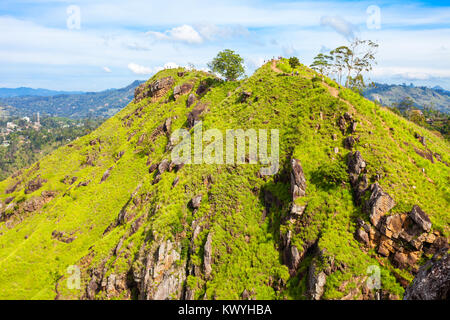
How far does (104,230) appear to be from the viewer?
53.2 meters

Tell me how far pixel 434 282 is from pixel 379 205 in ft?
42.2

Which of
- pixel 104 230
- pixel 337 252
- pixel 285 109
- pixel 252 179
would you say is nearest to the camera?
pixel 337 252

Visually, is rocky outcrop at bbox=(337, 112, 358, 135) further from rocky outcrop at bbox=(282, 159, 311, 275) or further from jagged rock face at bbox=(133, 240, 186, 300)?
jagged rock face at bbox=(133, 240, 186, 300)

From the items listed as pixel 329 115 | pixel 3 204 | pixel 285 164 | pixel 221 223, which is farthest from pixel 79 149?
pixel 329 115

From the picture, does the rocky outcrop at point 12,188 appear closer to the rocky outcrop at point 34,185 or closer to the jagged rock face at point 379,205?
the rocky outcrop at point 34,185

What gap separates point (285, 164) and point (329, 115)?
39.6 ft

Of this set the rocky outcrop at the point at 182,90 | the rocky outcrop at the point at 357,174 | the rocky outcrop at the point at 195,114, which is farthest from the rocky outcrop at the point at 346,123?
the rocky outcrop at the point at 182,90

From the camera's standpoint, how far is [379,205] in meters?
26.9

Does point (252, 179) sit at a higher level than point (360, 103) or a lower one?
lower

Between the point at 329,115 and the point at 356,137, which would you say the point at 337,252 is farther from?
the point at 329,115

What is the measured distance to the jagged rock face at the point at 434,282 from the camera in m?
14.4

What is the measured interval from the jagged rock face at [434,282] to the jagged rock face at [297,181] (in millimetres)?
15489

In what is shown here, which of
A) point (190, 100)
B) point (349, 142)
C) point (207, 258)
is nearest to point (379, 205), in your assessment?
point (349, 142)

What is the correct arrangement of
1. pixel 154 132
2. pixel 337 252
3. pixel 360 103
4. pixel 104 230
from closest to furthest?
pixel 337 252
pixel 360 103
pixel 104 230
pixel 154 132
